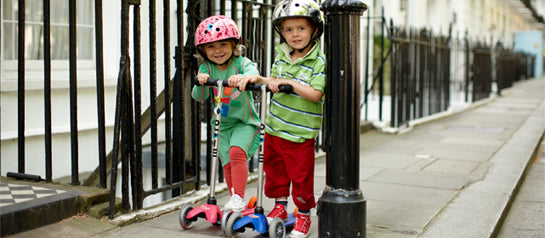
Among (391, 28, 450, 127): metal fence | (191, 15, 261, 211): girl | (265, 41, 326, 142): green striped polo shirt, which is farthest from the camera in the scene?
(391, 28, 450, 127): metal fence

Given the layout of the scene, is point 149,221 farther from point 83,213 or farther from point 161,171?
point 161,171

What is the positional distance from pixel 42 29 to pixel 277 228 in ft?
14.7

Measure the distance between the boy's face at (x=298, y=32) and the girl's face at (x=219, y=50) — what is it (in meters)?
0.46

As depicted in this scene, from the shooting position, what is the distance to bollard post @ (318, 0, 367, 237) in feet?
11.6

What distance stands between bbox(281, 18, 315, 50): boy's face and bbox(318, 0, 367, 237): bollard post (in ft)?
0.44

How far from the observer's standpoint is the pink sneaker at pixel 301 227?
12.3 ft

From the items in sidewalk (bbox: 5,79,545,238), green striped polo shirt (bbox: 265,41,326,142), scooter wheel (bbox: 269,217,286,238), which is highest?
green striped polo shirt (bbox: 265,41,326,142)

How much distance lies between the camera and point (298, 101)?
3750 mm

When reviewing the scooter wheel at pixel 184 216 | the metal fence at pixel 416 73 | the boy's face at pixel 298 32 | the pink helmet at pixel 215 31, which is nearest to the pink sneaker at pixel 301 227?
the scooter wheel at pixel 184 216

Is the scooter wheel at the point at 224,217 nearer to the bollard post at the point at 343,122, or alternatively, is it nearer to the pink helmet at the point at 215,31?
the bollard post at the point at 343,122

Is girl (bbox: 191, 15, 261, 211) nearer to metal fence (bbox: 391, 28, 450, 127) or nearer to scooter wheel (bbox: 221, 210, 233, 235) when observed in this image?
scooter wheel (bbox: 221, 210, 233, 235)

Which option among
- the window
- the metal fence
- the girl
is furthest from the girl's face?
the metal fence

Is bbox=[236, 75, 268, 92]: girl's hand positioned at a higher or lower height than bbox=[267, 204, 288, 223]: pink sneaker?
higher

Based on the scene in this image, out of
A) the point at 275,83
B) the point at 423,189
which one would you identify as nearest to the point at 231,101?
the point at 275,83
